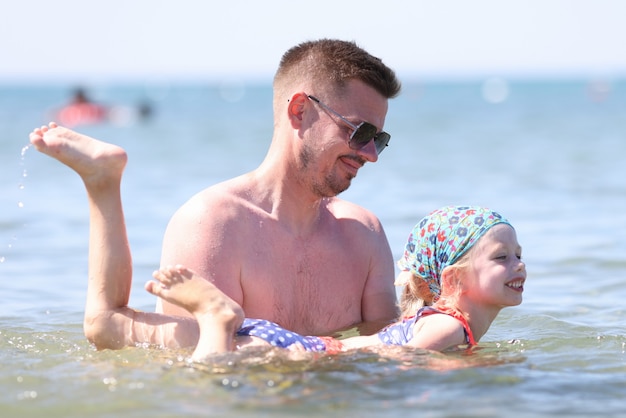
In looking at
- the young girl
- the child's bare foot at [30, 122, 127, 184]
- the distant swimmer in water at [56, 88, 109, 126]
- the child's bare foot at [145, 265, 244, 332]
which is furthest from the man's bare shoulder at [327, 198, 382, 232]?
the distant swimmer in water at [56, 88, 109, 126]

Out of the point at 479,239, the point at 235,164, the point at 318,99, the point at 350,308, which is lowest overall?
the point at 350,308

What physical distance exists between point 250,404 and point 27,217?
7510mm

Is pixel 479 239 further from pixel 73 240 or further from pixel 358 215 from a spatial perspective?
pixel 73 240

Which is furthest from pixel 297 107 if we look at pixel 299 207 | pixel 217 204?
pixel 217 204

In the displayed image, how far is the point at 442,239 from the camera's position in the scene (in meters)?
4.62

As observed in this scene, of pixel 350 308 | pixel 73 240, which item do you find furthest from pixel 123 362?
pixel 73 240

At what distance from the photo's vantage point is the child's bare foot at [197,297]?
412cm

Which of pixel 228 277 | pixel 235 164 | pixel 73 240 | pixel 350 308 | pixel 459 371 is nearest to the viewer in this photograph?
pixel 459 371

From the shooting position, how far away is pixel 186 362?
4.14 metres

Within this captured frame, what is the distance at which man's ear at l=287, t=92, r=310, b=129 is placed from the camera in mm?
4711

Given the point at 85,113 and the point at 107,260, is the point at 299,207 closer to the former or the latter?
Result: the point at 107,260

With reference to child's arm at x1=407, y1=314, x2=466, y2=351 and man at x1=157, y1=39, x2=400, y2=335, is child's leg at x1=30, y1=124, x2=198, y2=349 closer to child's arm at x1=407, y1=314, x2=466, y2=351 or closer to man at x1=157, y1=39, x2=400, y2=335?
man at x1=157, y1=39, x2=400, y2=335

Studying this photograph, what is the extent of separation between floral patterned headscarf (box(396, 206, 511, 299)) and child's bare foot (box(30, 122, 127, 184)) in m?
1.39

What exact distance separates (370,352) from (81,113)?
23.8 meters
